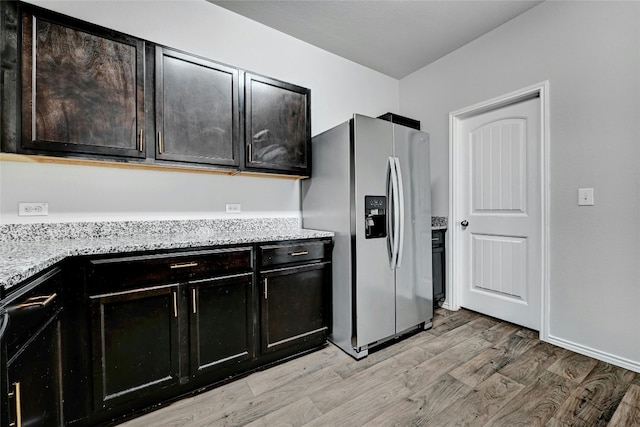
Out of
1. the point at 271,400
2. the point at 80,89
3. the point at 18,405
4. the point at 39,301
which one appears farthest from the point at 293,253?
the point at 80,89

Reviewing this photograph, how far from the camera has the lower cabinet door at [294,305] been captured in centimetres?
194

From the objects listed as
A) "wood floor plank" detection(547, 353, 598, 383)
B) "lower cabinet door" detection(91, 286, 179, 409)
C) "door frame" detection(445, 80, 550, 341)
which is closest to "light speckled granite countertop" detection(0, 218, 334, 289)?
"lower cabinet door" detection(91, 286, 179, 409)

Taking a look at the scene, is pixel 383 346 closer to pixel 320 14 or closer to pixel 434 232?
pixel 434 232

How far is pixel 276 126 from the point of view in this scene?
229 cm

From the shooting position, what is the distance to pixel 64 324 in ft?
4.38

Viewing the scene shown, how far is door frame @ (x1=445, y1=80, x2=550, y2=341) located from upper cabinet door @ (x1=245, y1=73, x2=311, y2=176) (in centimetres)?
166

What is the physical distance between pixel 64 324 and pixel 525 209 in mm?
3368

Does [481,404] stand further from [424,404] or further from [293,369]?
[293,369]

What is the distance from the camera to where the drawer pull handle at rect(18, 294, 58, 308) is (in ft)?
3.41

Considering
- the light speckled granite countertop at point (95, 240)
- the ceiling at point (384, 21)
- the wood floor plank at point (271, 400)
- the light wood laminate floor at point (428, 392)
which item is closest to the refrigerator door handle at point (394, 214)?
the light speckled granite countertop at point (95, 240)

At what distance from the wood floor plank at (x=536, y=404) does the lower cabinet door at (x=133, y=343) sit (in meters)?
1.80

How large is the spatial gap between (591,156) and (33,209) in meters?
3.83

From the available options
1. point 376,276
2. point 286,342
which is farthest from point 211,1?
point 286,342

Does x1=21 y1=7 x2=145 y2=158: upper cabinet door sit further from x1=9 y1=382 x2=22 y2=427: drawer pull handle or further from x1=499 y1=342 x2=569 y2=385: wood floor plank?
x1=499 y1=342 x2=569 y2=385: wood floor plank
